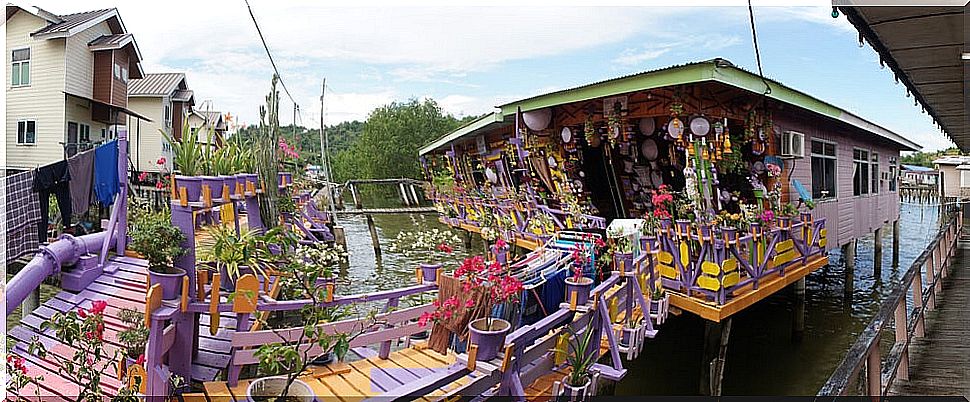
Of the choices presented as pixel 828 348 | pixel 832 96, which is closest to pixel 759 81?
pixel 832 96

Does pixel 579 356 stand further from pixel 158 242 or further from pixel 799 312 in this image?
pixel 799 312

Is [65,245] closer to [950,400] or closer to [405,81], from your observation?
[405,81]

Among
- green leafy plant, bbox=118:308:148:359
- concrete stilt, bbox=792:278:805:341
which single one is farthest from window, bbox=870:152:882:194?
green leafy plant, bbox=118:308:148:359

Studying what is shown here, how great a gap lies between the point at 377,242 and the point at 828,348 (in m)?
4.79

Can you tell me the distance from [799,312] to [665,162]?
1.87 m

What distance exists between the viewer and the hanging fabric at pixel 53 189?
222cm

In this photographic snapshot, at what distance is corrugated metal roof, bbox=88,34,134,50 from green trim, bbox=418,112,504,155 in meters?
1.18

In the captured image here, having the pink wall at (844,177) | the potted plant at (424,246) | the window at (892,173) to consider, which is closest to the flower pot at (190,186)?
the potted plant at (424,246)

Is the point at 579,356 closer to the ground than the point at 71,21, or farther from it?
closer to the ground

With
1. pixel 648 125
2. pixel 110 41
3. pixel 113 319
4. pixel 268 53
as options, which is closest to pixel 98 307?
pixel 113 319

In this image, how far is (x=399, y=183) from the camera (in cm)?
267

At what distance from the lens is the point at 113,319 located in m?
2.28

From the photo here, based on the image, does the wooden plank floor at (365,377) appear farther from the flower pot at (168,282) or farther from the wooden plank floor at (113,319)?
the flower pot at (168,282)

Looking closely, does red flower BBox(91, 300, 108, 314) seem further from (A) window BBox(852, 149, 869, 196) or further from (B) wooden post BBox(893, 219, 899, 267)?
(B) wooden post BBox(893, 219, 899, 267)
